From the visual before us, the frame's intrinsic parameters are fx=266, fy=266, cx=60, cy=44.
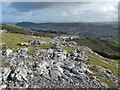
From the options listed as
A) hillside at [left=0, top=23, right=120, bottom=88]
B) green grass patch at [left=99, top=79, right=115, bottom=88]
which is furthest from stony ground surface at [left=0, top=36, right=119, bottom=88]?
green grass patch at [left=99, top=79, right=115, bottom=88]

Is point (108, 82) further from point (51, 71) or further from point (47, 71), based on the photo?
point (47, 71)

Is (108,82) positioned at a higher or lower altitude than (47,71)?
lower

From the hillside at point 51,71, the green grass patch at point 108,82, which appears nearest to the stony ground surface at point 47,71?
the hillside at point 51,71

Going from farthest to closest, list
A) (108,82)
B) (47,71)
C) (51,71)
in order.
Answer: (108,82) → (51,71) → (47,71)

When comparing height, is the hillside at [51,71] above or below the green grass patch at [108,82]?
above

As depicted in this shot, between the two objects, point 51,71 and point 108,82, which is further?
point 108,82

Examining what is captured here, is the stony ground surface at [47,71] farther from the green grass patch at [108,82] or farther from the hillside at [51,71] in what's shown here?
the green grass patch at [108,82]

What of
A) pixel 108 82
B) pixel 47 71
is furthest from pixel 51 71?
pixel 108 82

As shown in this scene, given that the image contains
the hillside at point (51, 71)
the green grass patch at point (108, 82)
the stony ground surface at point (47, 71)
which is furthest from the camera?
the green grass patch at point (108, 82)
